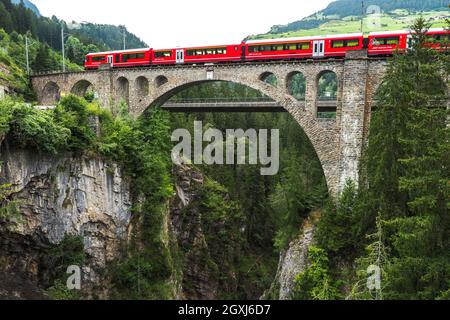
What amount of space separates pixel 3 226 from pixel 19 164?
3493 mm

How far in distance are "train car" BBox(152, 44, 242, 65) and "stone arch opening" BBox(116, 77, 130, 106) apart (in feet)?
13.6

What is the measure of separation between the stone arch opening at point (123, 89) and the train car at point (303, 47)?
12.7m

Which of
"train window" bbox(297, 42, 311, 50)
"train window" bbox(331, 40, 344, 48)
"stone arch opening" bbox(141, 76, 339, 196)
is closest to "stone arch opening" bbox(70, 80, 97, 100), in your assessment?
"stone arch opening" bbox(141, 76, 339, 196)

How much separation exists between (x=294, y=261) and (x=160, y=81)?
1990 centimetres

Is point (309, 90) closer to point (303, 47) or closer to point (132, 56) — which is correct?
point (303, 47)

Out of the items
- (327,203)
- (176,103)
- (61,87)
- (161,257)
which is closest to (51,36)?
(61,87)

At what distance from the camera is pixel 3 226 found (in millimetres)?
21188

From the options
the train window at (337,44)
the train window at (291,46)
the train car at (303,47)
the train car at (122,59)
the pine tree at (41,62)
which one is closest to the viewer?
the train car at (303,47)

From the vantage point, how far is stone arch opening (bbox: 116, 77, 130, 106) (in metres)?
36.7

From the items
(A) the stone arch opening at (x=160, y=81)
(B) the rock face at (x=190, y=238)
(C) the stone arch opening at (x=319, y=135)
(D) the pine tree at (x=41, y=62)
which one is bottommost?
(B) the rock face at (x=190, y=238)

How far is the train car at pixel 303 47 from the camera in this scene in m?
26.3

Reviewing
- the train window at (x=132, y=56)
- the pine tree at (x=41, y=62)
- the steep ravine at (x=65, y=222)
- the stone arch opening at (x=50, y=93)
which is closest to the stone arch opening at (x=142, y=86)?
the train window at (x=132, y=56)

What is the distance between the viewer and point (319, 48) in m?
27.3

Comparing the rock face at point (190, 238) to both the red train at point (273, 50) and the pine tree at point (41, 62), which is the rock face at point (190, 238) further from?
the pine tree at point (41, 62)
